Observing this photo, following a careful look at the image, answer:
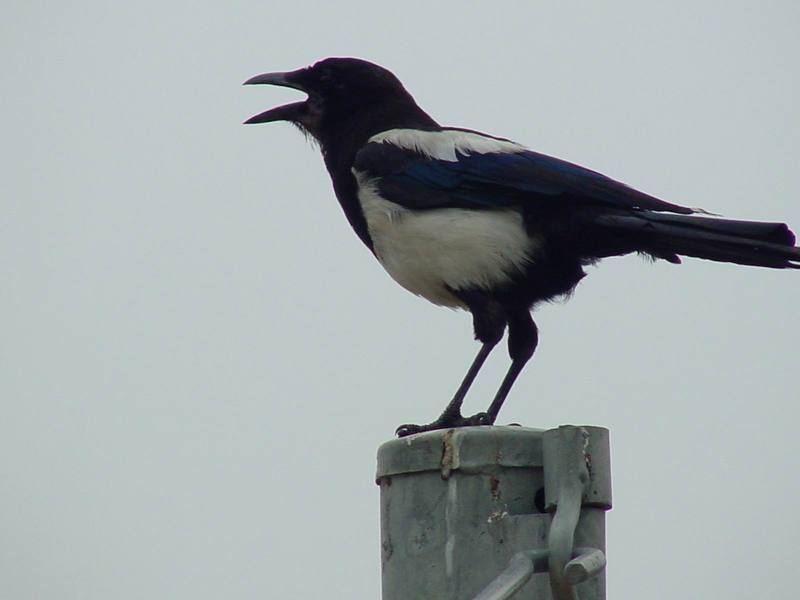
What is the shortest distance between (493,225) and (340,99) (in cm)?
114

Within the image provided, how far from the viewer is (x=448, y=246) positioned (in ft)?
15.5

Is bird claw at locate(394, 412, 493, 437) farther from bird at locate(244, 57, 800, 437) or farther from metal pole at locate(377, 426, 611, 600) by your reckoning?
metal pole at locate(377, 426, 611, 600)

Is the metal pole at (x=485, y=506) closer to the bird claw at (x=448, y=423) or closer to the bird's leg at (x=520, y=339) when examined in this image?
the bird claw at (x=448, y=423)

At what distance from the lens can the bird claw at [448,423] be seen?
425 cm

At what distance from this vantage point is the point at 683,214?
14.8 feet

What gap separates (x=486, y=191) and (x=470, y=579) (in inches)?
97.7

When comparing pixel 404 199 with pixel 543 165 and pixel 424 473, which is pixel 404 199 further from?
pixel 424 473

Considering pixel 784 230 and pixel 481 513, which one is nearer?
pixel 481 513

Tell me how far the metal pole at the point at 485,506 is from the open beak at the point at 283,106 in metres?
3.01

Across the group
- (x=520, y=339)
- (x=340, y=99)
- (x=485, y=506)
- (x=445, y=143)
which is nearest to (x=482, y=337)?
(x=520, y=339)

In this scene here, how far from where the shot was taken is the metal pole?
8.21 feet

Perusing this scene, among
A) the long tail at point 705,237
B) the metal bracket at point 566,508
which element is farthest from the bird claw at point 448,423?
the metal bracket at point 566,508

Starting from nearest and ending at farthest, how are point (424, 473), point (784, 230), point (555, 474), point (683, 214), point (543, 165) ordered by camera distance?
point (555, 474) → point (424, 473) → point (784, 230) → point (683, 214) → point (543, 165)

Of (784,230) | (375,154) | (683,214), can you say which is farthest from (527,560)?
(375,154)
